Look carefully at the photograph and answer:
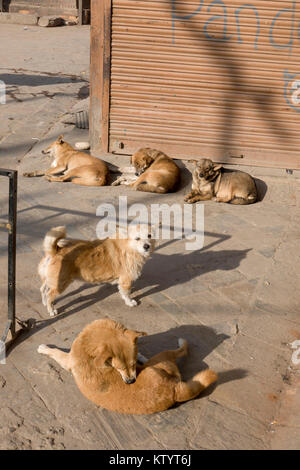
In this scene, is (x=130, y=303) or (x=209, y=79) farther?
(x=209, y=79)

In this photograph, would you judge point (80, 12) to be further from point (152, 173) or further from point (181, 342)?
point (181, 342)

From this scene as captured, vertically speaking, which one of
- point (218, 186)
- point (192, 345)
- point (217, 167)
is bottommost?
point (192, 345)

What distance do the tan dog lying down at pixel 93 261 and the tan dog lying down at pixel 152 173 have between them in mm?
2774

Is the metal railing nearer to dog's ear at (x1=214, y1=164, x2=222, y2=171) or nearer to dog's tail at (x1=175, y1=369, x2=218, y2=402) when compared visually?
dog's tail at (x1=175, y1=369, x2=218, y2=402)

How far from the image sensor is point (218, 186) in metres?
7.92

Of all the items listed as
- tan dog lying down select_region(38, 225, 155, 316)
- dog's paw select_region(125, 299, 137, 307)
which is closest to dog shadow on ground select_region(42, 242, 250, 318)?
dog's paw select_region(125, 299, 137, 307)

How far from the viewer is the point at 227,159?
8.55 metres

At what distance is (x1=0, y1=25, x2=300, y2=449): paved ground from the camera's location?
3.99 m

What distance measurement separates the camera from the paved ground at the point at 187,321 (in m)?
3.99

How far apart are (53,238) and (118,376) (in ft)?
4.65

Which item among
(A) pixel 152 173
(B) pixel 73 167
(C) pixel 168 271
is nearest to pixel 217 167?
(A) pixel 152 173

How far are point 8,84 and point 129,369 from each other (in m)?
10.1

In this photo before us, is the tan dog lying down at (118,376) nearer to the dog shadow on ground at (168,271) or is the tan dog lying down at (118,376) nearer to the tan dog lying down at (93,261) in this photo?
the tan dog lying down at (93,261)
